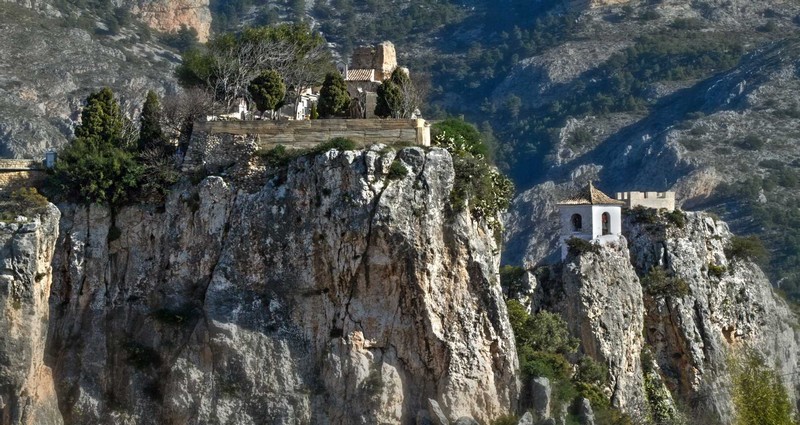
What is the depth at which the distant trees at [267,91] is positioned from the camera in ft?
214

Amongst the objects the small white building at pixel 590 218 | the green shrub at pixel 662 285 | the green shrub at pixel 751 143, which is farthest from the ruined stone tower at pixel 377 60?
the green shrub at pixel 751 143

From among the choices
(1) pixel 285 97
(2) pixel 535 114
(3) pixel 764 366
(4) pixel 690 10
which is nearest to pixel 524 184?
(2) pixel 535 114

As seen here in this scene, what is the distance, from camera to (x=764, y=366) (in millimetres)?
78938

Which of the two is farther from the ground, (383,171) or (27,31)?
(27,31)

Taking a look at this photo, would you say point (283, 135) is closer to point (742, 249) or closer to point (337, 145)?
point (337, 145)

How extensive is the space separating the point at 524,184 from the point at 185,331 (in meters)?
65.2

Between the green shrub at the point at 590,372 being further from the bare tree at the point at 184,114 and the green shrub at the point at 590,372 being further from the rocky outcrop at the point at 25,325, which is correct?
the rocky outcrop at the point at 25,325

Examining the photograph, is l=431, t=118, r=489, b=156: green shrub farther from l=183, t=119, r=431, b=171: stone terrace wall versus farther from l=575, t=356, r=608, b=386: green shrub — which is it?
l=575, t=356, r=608, b=386: green shrub

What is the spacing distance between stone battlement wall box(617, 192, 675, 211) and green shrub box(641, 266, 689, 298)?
3854mm

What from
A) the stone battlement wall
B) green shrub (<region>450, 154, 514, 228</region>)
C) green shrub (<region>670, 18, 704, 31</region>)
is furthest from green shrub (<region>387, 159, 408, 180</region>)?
green shrub (<region>670, 18, 704, 31</region>)

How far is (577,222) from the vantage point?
7475cm

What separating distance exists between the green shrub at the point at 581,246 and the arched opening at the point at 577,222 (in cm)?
159

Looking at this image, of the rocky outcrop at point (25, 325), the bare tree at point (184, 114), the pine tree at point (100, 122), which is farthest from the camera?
the pine tree at point (100, 122)

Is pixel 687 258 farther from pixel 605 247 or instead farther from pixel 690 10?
pixel 690 10
